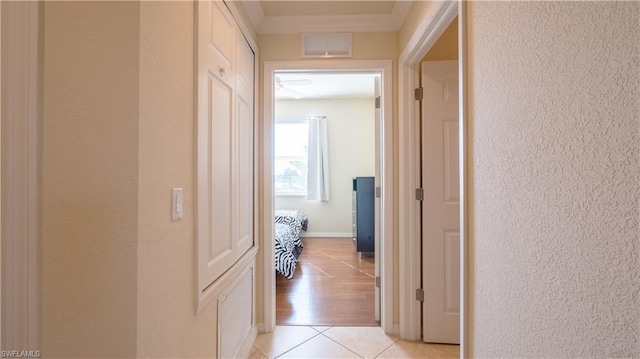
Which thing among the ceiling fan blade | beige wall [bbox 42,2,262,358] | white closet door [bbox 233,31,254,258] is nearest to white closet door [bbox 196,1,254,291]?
white closet door [bbox 233,31,254,258]

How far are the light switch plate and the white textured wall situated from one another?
112cm

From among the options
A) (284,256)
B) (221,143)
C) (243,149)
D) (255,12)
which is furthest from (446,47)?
(284,256)

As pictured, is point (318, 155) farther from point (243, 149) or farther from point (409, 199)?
point (243, 149)

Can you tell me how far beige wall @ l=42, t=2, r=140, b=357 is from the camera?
75cm

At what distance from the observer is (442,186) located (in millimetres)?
1966

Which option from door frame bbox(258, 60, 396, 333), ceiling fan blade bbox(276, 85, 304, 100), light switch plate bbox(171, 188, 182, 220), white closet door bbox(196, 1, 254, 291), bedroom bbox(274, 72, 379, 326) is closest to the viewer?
light switch plate bbox(171, 188, 182, 220)

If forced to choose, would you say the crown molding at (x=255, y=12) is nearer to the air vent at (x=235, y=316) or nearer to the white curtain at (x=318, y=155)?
the air vent at (x=235, y=316)

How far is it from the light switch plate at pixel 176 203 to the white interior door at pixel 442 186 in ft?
5.28

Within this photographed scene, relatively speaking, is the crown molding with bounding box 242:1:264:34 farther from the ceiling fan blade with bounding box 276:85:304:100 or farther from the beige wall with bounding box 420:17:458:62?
the ceiling fan blade with bounding box 276:85:304:100

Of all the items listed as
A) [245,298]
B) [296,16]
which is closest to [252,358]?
[245,298]

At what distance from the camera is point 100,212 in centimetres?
77

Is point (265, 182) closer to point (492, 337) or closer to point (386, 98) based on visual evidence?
point (386, 98)

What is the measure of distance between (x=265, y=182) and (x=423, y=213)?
121cm

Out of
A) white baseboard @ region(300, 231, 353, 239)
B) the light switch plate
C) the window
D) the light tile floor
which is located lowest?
the light tile floor
